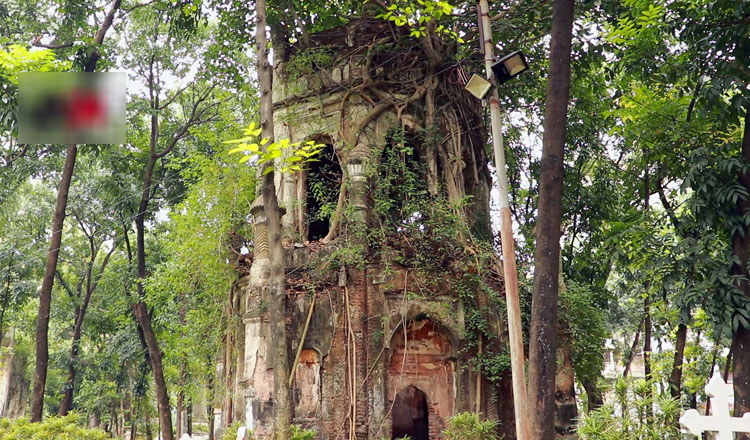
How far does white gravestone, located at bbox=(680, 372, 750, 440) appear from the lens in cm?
545

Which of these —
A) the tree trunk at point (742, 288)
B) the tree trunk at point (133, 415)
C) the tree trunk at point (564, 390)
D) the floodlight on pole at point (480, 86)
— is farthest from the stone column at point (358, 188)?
the tree trunk at point (133, 415)

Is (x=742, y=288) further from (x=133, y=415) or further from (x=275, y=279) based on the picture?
(x=133, y=415)

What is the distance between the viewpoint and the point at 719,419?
5.49 metres

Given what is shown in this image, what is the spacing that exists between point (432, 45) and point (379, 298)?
5134 mm

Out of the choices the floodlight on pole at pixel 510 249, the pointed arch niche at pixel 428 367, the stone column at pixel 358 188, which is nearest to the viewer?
the floodlight on pole at pixel 510 249

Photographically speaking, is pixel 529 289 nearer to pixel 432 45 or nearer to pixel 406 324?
pixel 406 324

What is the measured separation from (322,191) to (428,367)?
382 cm

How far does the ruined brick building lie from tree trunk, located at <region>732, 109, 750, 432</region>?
416 cm

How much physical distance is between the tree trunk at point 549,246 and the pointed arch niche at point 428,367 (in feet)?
15.4

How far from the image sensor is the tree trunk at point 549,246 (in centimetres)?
646

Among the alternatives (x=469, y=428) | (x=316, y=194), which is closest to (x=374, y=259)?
(x=316, y=194)

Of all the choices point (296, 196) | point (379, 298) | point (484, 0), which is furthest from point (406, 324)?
point (484, 0)

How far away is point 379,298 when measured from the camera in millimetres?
11055

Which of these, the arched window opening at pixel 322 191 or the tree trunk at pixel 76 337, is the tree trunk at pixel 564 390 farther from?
the tree trunk at pixel 76 337
